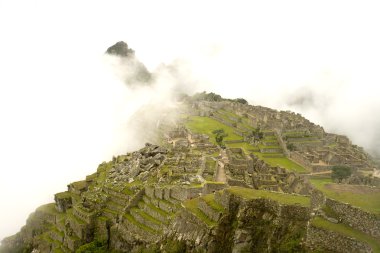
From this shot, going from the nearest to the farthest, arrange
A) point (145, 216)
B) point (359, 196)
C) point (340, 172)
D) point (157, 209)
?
point (359, 196) < point (157, 209) < point (145, 216) < point (340, 172)

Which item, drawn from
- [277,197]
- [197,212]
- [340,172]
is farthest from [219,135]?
[277,197]

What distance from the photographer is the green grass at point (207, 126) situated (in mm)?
73425

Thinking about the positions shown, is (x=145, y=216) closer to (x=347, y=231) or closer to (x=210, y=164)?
(x=210, y=164)

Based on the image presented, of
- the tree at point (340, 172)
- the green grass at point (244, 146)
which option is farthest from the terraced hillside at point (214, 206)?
the tree at point (340, 172)

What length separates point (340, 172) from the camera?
5116 centimetres

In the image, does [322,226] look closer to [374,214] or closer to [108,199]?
[374,214]

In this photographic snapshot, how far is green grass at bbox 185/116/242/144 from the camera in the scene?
73.4 m

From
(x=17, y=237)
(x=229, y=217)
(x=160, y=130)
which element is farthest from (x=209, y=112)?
(x=229, y=217)

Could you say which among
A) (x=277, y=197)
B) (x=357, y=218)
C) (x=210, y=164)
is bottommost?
(x=357, y=218)

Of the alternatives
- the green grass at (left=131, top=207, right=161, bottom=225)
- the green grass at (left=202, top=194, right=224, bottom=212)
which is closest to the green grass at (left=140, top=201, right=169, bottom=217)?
the green grass at (left=131, top=207, right=161, bottom=225)

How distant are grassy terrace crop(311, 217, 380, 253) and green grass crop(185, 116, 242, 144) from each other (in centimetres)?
5236

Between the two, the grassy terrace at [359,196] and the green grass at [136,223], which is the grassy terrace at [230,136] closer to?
the green grass at [136,223]

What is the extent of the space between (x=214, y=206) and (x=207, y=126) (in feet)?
197

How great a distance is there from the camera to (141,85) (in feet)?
511
